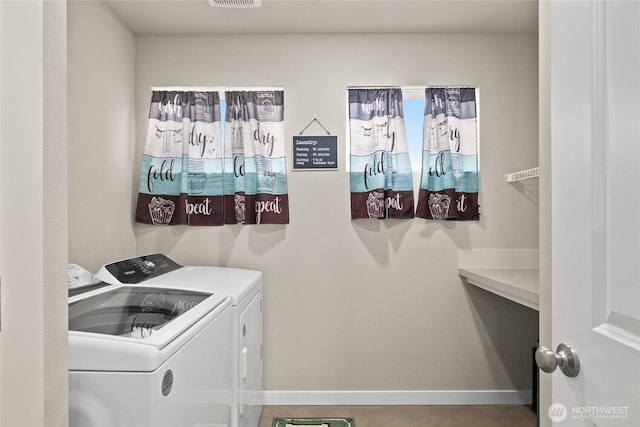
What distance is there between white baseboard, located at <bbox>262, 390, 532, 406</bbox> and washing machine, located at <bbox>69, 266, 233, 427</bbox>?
4.08 feet

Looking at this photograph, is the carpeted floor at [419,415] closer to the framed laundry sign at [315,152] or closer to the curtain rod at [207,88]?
the framed laundry sign at [315,152]

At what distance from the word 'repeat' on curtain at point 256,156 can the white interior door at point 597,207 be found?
217 centimetres

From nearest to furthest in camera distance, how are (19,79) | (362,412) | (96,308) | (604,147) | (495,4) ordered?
(19,79) < (604,147) < (96,308) < (495,4) < (362,412)

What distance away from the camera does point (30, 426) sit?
0.68m

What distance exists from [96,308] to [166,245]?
148 centimetres

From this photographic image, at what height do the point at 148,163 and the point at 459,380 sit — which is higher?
the point at 148,163

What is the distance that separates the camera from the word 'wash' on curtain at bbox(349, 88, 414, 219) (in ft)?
9.71

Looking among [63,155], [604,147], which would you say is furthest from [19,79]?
[604,147]

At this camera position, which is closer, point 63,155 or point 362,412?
point 63,155

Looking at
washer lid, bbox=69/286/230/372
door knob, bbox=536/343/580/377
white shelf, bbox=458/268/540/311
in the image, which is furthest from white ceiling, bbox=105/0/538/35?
door knob, bbox=536/343/580/377

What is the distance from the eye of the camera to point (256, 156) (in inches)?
116

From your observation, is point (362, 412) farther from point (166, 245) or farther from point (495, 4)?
point (495, 4)

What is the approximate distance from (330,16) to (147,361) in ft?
7.72

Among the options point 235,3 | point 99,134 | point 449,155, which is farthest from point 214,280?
point 449,155
